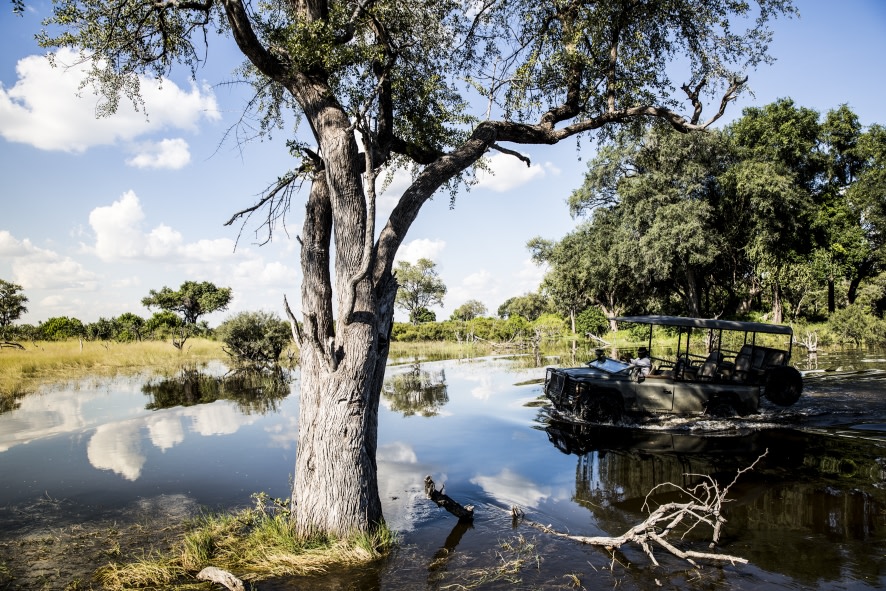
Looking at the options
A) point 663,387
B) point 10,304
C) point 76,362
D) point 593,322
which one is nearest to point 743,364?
point 663,387

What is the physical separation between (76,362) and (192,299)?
38191mm

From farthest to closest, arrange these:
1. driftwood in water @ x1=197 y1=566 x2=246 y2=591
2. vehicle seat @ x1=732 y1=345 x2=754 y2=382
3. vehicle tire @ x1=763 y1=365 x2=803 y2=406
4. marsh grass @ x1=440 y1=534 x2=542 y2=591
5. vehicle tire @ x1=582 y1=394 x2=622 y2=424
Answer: vehicle tire @ x1=763 y1=365 x2=803 y2=406 < vehicle seat @ x1=732 y1=345 x2=754 y2=382 < vehicle tire @ x1=582 y1=394 x2=622 y2=424 < marsh grass @ x1=440 y1=534 x2=542 y2=591 < driftwood in water @ x1=197 y1=566 x2=246 y2=591

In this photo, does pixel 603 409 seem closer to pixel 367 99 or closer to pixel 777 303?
pixel 367 99

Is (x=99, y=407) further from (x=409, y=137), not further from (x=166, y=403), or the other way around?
(x=409, y=137)

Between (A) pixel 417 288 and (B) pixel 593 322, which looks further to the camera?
(A) pixel 417 288

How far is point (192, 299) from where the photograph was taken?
63406 millimetres

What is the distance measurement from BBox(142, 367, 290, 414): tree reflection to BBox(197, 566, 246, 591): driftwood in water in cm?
1078

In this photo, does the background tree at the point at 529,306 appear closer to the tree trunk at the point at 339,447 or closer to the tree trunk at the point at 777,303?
the tree trunk at the point at 777,303

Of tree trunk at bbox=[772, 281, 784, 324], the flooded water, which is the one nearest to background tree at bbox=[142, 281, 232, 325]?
the flooded water

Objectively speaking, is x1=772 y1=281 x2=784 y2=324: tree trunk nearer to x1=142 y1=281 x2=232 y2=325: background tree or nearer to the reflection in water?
the reflection in water

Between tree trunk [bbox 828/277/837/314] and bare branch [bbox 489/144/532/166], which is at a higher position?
bare branch [bbox 489/144/532/166]

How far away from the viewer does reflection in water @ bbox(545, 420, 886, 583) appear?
638 centimetres

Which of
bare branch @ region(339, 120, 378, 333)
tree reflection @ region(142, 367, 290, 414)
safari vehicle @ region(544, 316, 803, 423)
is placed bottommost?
tree reflection @ region(142, 367, 290, 414)

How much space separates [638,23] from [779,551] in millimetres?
9076
